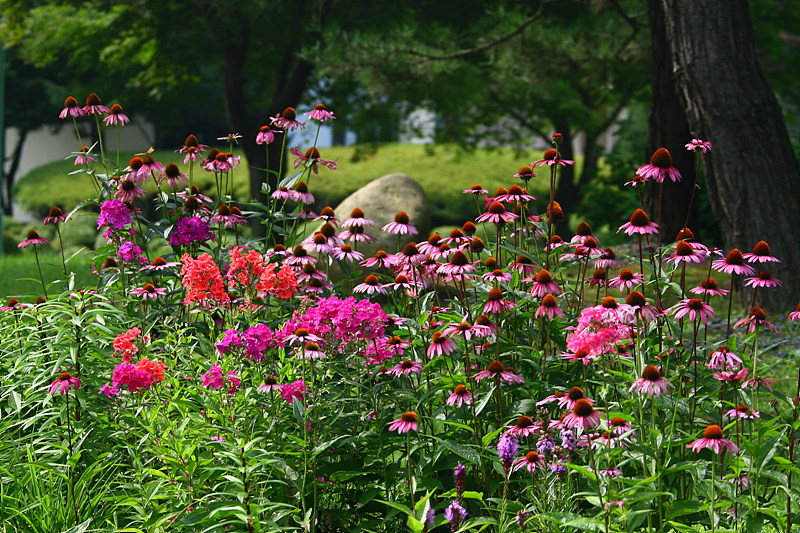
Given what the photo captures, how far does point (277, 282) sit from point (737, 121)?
17.5 feet

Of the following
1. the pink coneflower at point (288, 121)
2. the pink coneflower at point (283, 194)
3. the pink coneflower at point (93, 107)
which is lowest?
the pink coneflower at point (283, 194)

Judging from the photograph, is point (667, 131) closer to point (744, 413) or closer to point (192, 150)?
point (192, 150)

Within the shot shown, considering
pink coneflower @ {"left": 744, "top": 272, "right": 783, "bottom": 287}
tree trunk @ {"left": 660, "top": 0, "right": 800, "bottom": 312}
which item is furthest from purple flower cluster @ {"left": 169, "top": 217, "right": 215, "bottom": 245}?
tree trunk @ {"left": 660, "top": 0, "right": 800, "bottom": 312}

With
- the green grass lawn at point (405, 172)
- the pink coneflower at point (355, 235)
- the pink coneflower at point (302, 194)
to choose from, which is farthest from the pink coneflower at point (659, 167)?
the green grass lawn at point (405, 172)

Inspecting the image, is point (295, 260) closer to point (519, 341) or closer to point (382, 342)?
point (382, 342)

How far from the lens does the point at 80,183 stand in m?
22.2

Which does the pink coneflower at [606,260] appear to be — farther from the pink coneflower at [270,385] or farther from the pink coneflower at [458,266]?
the pink coneflower at [270,385]

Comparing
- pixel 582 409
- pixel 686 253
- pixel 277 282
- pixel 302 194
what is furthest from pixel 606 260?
pixel 302 194

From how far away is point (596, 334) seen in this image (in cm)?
235

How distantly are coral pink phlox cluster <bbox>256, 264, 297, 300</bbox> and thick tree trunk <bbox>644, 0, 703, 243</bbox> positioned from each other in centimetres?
575

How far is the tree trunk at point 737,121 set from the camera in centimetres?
683

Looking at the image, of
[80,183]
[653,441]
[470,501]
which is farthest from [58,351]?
[80,183]

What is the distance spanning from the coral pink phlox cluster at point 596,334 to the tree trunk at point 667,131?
5.76m

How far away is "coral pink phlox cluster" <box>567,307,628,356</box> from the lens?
7.72 feet
